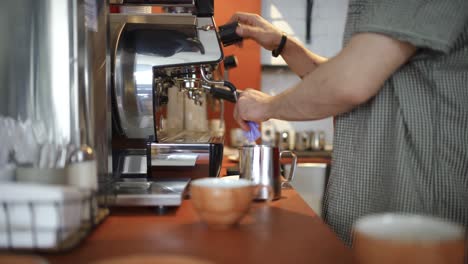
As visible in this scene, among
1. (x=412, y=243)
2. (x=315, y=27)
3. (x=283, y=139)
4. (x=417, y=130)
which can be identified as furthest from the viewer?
(x=315, y=27)

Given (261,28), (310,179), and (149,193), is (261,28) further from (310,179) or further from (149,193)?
(310,179)

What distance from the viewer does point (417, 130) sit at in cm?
90

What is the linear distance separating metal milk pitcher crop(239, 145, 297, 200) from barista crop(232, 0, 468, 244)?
10cm

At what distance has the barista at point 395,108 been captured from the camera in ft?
2.63

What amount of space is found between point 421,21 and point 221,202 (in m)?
0.47

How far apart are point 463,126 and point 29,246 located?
0.80 meters

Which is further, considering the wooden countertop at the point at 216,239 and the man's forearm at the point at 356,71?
the man's forearm at the point at 356,71

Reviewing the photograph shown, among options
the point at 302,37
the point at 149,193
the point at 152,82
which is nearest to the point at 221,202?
the point at 149,193

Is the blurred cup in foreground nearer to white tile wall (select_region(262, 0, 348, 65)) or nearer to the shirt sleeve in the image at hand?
the shirt sleeve

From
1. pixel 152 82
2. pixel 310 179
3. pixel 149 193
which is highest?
pixel 152 82

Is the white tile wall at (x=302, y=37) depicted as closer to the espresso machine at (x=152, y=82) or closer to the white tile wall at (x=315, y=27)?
the white tile wall at (x=315, y=27)

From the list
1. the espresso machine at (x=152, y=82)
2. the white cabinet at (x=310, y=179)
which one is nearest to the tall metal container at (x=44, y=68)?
the espresso machine at (x=152, y=82)

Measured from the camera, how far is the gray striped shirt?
0.83 meters

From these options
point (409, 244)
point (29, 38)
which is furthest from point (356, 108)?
point (29, 38)
